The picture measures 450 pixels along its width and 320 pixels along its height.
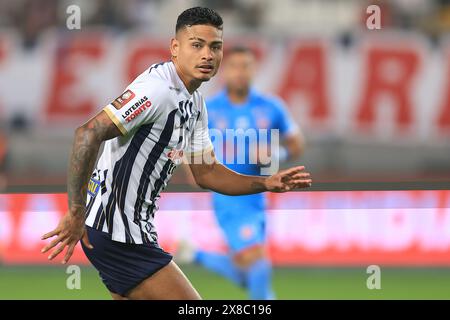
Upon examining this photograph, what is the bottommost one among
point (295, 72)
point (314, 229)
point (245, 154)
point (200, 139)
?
point (314, 229)

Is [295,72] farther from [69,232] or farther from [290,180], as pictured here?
[69,232]

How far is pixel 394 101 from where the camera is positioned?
13141 mm

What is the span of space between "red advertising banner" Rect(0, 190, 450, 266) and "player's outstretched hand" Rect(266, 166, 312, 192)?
4510 mm

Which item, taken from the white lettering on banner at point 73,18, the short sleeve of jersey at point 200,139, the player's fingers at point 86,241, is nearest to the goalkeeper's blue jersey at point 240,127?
the short sleeve of jersey at point 200,139

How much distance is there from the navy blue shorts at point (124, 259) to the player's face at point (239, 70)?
10.1 feet

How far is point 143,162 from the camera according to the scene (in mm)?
4332

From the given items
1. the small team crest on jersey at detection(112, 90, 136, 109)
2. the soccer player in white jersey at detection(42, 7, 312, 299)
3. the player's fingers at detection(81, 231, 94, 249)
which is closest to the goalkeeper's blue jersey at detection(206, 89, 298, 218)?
the soccer player in white jersey at detection(42, 7, 312, 299)

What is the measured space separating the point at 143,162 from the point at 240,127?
3.14 m

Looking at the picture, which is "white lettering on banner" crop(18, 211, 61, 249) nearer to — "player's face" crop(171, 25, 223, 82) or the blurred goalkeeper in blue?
the blurred goalkeeper in blue

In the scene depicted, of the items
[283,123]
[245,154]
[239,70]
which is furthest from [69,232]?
[283,123]

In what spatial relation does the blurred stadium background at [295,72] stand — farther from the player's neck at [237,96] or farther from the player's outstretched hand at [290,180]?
the player's outstretched hand at [290,180]

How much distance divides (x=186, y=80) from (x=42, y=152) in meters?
8.13

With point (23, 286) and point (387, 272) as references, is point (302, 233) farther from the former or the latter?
point (23, 286)

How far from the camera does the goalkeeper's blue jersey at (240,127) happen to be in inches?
281
